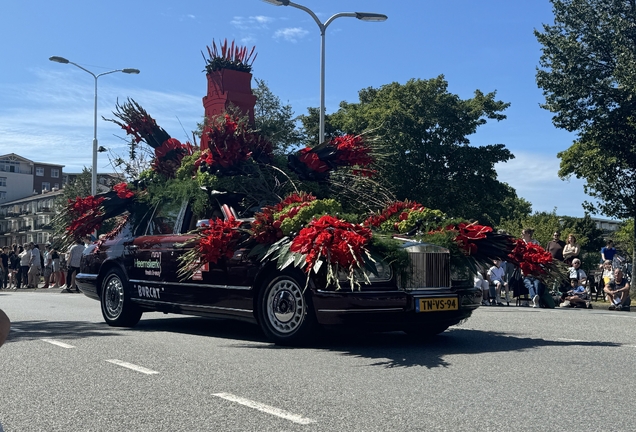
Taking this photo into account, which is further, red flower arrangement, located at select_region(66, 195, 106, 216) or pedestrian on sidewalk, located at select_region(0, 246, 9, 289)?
pedestrian on sidewalk, located at select_region(0, 246, 9, 289)

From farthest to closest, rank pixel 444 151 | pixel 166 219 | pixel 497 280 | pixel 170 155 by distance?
pixel 444 151, pixel 497 280, pixel 170 155, pixel 166 219

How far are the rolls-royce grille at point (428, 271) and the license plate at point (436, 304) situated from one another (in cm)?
15

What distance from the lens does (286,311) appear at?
8.03 m

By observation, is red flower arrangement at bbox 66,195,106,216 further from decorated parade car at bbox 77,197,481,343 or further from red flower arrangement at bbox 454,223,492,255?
red flower arrangement at bbox 454,223,492,255

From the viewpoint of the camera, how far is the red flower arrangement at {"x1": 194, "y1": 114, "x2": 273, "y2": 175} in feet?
31.9

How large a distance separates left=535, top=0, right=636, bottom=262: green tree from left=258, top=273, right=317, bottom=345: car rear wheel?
20844 mm

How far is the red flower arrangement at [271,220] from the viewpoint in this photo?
819cm

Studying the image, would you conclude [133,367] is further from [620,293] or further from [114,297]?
[620,293]

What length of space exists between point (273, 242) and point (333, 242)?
1092 mm

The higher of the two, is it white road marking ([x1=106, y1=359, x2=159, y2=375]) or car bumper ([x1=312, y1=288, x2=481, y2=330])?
car bumper ([x1=312, y1=288, x2=481, y2=330])

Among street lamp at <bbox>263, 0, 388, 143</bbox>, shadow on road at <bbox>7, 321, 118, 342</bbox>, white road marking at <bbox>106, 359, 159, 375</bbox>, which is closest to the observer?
white road marking at <bbox>106, 359, 159, 375</bbox>

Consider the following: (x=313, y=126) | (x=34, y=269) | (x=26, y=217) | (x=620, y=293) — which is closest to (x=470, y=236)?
(x=620, y=293)

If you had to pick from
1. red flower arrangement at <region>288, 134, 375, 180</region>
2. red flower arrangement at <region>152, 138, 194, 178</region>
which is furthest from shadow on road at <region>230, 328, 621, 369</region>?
red flower arrangement at <region>152, 138, 194, 178</region>

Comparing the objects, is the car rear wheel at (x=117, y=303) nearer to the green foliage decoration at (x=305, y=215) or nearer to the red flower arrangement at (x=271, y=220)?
the red flower arrangement at (x=271, y=220)
